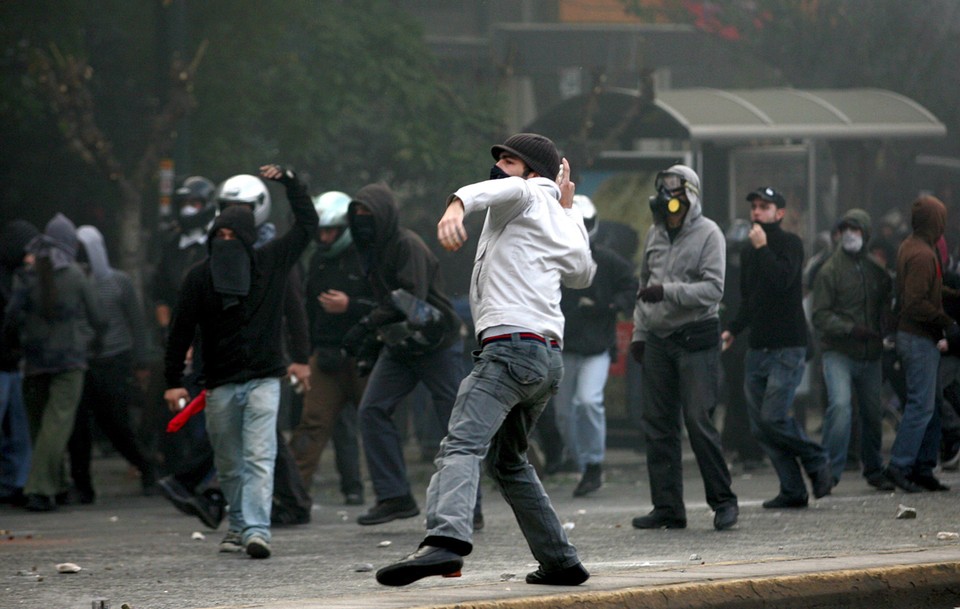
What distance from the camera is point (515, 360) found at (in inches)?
241

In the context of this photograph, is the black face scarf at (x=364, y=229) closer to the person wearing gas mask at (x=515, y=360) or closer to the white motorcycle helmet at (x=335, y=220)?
the white motorcycle helmet at (x=335, y=220)

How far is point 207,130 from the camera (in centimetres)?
1756

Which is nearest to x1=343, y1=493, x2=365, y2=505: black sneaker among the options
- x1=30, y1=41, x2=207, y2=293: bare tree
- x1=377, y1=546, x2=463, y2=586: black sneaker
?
x1=30, y1=41, x2=207, y2=293: bare tree

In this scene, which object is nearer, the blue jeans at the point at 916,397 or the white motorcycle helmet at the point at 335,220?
the blue jeans at the point at 916,397

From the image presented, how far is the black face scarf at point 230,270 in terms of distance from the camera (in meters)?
8.13

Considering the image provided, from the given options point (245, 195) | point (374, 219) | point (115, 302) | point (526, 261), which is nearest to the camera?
point (526, 261)

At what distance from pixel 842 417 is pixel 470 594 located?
203 inches

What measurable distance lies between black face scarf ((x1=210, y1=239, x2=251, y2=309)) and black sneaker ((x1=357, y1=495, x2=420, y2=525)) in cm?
163

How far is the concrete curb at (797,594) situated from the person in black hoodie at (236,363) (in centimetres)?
258

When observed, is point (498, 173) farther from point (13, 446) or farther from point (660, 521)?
point (13, 446)

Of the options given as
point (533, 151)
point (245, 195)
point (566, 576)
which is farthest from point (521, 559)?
point (245, 195)

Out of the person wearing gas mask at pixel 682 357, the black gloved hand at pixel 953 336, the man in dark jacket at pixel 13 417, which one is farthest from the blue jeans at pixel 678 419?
the man in dark jacket at pixel 13 417

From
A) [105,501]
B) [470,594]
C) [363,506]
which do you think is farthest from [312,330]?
[470,594]

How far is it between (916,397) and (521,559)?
343cm
